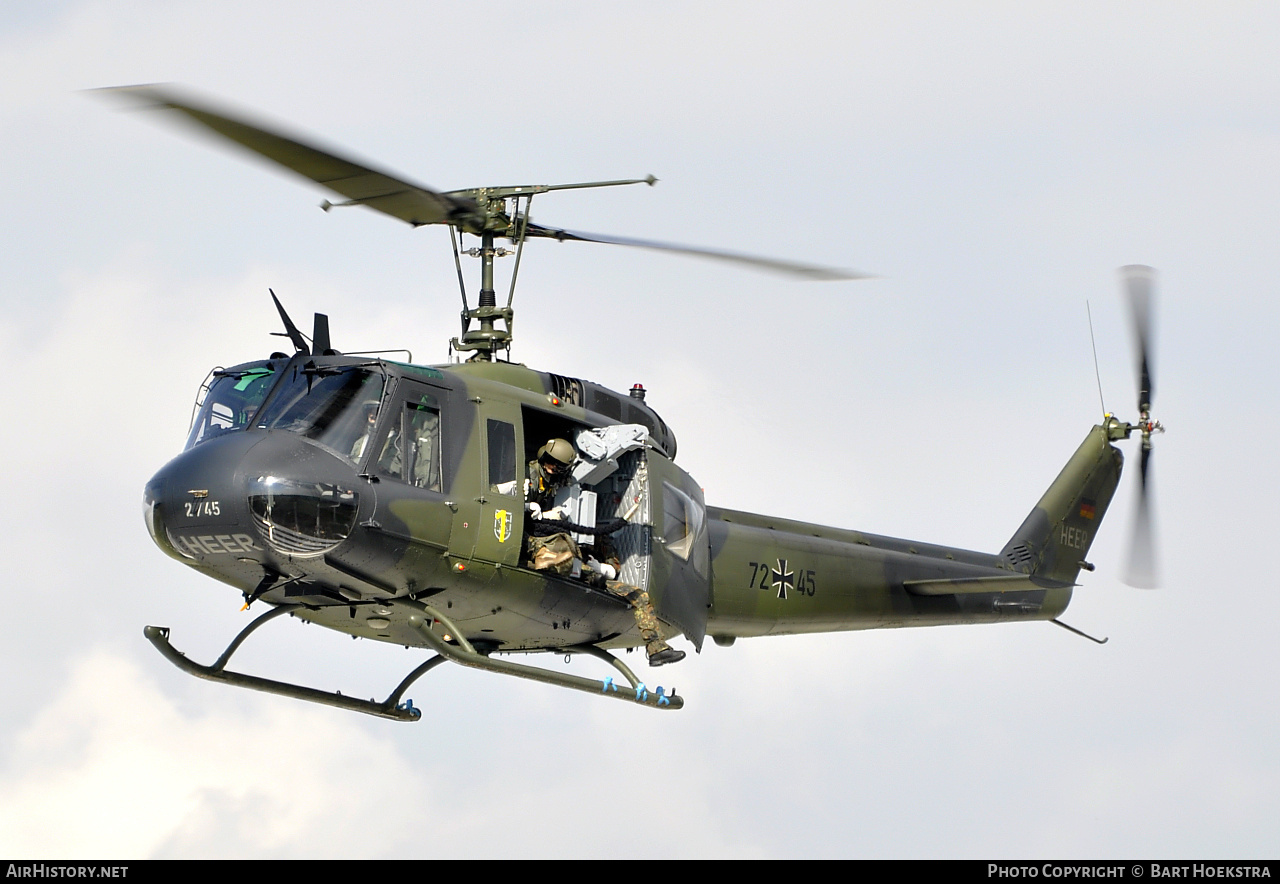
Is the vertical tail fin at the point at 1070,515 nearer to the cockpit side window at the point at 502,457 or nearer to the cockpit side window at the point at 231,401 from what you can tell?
the cockpit side window at the point at 502,457

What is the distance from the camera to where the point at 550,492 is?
1405 cm

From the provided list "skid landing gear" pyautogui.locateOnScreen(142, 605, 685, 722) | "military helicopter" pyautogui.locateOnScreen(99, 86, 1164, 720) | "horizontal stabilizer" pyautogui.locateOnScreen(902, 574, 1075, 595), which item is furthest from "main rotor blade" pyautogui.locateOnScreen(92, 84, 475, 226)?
"horizontal stabilizer" pyautogui.locateOnScreen(902, 574, 1075, 595)

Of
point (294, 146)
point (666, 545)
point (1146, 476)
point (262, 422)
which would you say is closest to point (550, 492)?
point (666, 545)

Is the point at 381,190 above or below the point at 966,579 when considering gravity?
above

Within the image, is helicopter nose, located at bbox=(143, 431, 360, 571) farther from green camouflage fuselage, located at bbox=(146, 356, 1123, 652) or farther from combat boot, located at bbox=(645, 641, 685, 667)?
combat boot, located at bbox=(645, 641, 685, 667)

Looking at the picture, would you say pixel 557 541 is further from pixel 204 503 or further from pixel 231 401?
pixel 204 503

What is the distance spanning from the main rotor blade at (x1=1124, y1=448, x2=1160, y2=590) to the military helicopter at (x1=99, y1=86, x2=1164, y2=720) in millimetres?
4867

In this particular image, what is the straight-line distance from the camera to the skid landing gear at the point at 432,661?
528 inches

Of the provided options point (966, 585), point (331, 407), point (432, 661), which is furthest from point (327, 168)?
point (966, 585)

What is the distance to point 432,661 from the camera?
15203 millimetres

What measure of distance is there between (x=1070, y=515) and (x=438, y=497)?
10260 millimetres

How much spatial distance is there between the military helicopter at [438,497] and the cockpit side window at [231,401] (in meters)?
0.02
